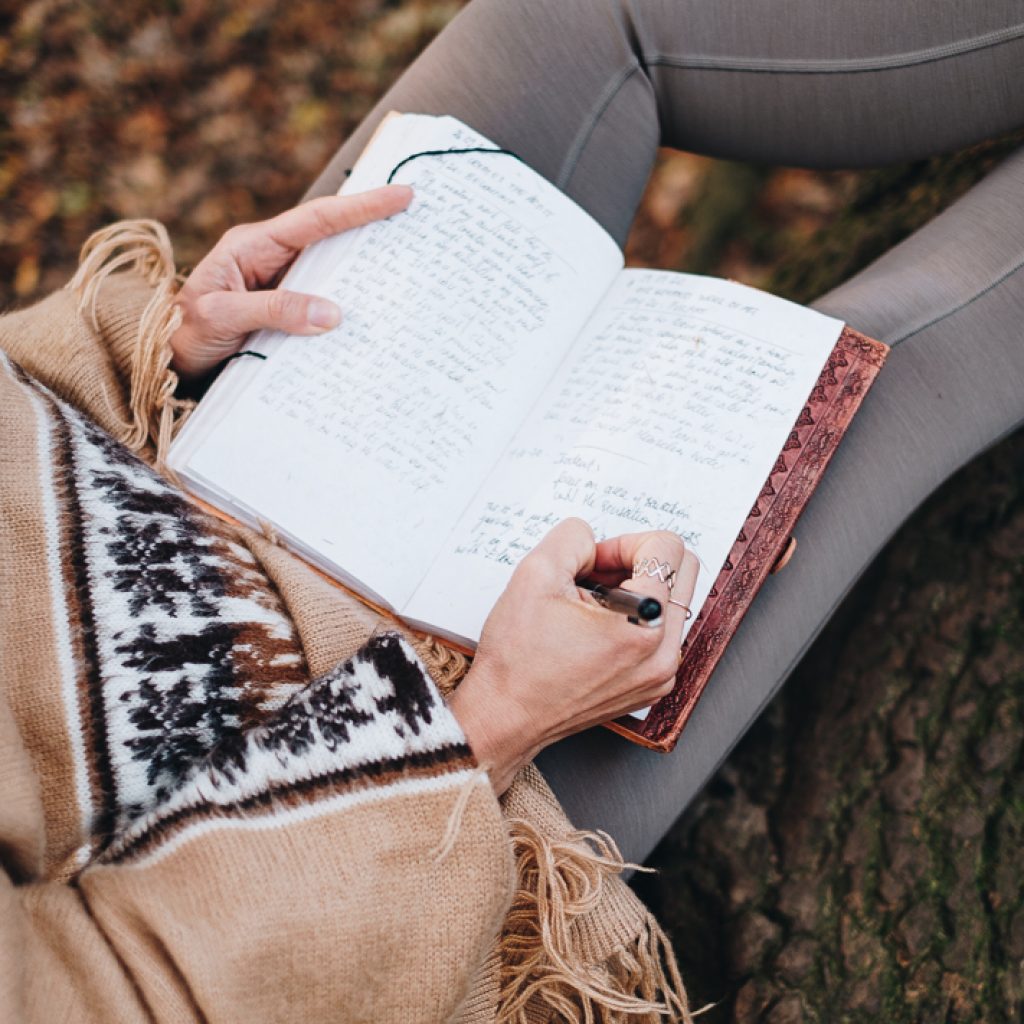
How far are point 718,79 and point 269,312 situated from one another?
0.56 metres

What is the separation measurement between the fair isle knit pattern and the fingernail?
0.22 m

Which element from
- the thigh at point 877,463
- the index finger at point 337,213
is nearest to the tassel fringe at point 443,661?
the thigh at point 877,463

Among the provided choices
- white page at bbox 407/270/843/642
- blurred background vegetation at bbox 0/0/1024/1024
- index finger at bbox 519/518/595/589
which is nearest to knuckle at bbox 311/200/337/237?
white page at bbox 407/270/843/642

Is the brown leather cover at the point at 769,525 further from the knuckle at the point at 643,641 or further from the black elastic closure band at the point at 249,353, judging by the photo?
the black elastic closure band at the point at 249,353

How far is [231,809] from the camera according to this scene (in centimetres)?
64

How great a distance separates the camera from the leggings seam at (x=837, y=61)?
3.01 ft

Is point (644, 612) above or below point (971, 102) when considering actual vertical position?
below

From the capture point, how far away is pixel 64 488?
0.72m

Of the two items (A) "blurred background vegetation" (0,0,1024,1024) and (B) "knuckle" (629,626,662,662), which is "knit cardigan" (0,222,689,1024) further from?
(A) "blurred background vegetation" (0,0,1024,1024)

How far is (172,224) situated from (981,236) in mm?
1364

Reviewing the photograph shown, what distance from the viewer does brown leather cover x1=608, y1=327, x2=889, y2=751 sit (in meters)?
0.80

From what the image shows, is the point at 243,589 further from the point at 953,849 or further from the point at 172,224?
the point at 172,224

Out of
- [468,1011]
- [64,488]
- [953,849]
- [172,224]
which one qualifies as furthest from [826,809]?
[172,224]

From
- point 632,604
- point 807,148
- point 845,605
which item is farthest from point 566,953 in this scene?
point 807,148
